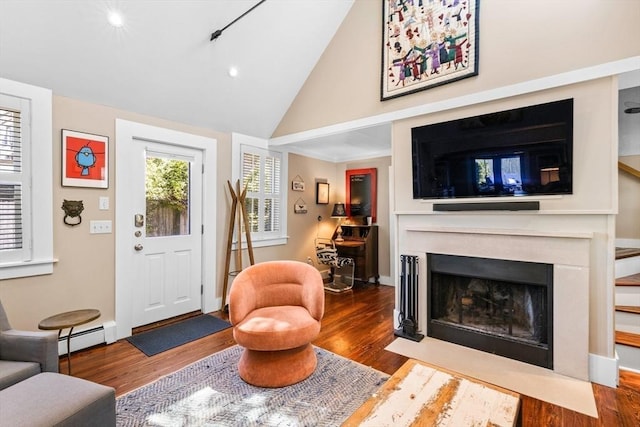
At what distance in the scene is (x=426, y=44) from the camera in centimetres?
290

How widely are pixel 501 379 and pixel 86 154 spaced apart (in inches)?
158

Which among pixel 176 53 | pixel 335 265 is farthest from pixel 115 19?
pixel 335 265

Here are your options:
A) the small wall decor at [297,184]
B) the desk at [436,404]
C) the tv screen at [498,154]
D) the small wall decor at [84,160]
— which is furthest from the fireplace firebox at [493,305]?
the small wall decor at [84,160]

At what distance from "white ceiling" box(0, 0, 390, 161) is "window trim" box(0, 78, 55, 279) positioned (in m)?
0.13

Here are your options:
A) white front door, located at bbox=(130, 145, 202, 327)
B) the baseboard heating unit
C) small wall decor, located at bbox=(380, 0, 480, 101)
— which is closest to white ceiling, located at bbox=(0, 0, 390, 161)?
white front door, located at bbox=(130, 145, 202, 327)

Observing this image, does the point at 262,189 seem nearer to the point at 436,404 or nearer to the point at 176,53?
the point at 176,53

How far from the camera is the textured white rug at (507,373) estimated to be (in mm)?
1991

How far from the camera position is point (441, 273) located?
2.91m

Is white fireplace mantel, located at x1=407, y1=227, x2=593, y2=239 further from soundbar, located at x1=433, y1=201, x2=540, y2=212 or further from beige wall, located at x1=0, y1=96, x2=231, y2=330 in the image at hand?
beige wall, located at x1=0, y1=96, x2=231, y2=330

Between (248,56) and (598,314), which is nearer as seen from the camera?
(598,314)

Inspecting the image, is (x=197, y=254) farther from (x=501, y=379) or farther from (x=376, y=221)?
(x=501, y=379)

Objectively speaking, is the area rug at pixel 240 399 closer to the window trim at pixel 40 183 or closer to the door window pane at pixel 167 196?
the window trim at pixel 40 183

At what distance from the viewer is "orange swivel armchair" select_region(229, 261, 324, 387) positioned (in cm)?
206

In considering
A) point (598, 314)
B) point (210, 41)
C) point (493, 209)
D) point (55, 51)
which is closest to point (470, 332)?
point (598, 314)
